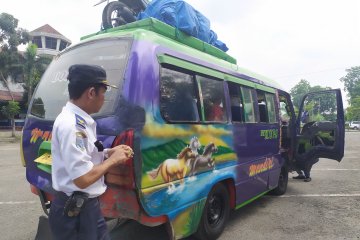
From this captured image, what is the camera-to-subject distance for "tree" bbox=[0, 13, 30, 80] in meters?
24.6

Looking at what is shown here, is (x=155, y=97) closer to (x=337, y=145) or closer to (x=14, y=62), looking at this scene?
(x=337, y=145)

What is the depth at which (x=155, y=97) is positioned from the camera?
3.16 m

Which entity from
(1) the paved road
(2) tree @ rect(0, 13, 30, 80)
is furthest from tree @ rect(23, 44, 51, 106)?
(1) the paved road

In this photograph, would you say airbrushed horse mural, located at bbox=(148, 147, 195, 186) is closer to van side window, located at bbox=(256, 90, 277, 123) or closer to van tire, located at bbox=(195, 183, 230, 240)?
van tire, located at bbox=(195, 183, 230, 240)

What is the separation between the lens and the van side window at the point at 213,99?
3.98 meters

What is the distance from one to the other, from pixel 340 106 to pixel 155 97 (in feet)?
17.1

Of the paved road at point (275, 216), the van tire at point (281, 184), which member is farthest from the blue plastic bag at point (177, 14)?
the van tire at point (281, 184)

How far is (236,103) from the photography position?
4.76 m

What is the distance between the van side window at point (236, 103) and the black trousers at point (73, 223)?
285 centimetres

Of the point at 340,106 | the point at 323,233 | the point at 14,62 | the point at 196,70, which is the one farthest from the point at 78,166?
the point at 14,62

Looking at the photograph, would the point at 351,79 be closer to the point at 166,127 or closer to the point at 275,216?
the point at 275,216

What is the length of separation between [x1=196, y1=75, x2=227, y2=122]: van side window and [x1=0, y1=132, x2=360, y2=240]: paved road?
5.31 ft

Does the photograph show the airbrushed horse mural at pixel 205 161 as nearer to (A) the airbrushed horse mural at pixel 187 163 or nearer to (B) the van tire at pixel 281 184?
(A) the airbrushed horse mural at pixel 187 163

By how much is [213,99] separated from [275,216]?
8.07 feet
